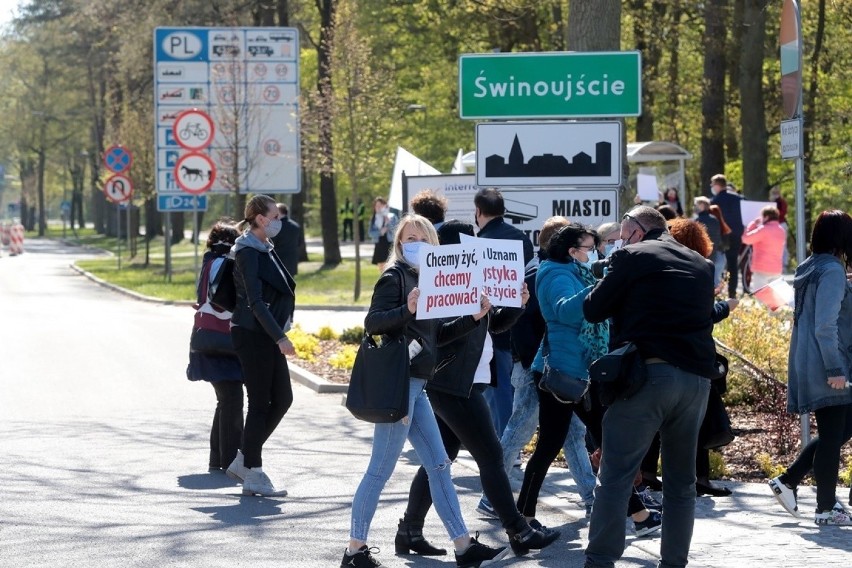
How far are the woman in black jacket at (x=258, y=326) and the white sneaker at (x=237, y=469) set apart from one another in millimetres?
203

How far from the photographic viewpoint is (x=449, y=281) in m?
7.02

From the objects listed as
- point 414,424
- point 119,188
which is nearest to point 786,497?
point 414,424

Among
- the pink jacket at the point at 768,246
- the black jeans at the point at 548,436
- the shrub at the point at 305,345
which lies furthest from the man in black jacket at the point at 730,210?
the black jeans at the point at 548,436

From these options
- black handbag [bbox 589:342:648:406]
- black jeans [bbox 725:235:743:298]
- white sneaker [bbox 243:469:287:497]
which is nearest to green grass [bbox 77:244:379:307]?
black jeans [bbox 725:235:743:298]

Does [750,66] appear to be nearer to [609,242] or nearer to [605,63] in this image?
[605,63]

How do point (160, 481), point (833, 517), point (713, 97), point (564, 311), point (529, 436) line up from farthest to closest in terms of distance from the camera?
point (713, 97) < point (160, 481) < point (529, 436) < point (833, 517) < point (564, 311)

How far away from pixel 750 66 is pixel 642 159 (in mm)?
2906

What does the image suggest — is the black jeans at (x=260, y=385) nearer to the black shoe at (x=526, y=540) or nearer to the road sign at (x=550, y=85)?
the black shoe at (x=526, y=540)

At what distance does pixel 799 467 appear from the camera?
8422 millimetres

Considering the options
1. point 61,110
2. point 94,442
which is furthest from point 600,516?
point 61,110

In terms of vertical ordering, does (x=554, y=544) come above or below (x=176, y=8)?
below

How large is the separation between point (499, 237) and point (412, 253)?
2.15m

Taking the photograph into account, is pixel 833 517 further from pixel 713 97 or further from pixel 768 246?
pixel 713 97

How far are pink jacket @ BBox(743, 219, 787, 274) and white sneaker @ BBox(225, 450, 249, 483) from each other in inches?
571
